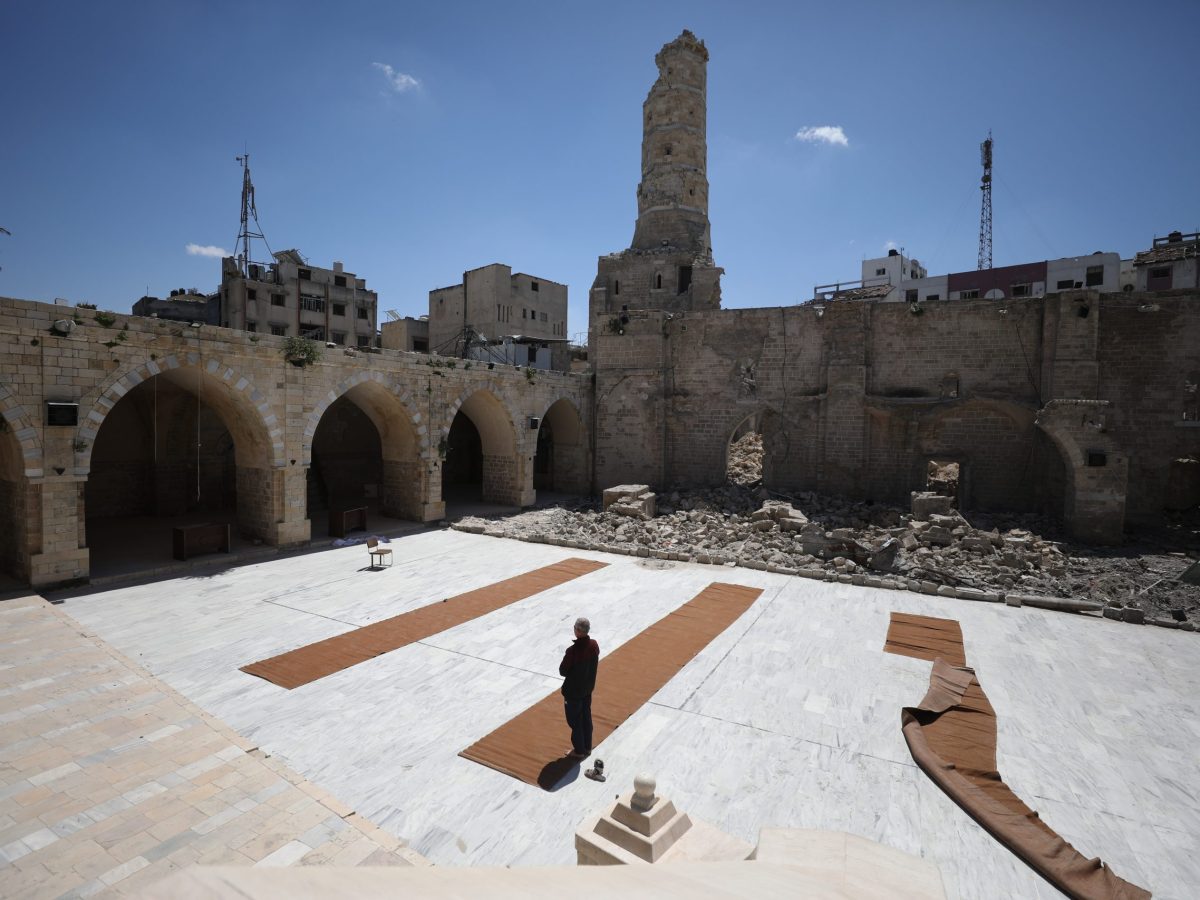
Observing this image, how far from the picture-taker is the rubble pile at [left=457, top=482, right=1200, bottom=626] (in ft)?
38.2

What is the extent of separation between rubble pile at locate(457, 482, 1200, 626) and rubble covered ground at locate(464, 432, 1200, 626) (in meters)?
0.03

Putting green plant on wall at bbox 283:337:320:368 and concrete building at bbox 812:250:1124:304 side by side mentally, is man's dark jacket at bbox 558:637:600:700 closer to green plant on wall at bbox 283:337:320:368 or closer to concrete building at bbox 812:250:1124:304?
green plant on wall at bbox 283:337:320:368

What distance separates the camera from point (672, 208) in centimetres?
2567

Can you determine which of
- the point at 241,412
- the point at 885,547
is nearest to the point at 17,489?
the point at 241,412

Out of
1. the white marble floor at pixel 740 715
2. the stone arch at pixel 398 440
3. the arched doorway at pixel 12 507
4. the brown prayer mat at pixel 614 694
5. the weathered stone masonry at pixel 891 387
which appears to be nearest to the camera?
the white marble floor at pixel 740 715

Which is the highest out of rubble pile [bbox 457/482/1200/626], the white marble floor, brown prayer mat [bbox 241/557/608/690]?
rubble pile [bbox 457/482/1200/626]

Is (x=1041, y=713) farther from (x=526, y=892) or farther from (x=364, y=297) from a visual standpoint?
(x=364, y=297)

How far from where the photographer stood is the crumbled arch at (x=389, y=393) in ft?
47.1

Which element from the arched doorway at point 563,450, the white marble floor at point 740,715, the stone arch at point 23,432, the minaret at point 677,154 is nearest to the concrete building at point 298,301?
the arched doorway at point 563,450

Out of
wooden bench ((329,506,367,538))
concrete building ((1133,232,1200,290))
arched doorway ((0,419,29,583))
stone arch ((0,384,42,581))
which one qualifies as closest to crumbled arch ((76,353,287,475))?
stone arch ((0,384,42,581))

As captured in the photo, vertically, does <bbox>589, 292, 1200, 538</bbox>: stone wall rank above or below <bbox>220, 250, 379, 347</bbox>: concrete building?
below

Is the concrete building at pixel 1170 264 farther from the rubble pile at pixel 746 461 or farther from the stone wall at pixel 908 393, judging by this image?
the rubble pile at pixel 746 461

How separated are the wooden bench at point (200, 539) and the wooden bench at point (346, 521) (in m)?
2.48

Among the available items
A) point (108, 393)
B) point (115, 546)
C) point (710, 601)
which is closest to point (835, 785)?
point (710, 601)
